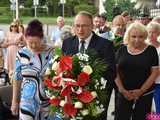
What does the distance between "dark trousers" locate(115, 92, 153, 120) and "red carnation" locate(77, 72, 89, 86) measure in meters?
1.69

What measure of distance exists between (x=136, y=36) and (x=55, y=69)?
1.54 m

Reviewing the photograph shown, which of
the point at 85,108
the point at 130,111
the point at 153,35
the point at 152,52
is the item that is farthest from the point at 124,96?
the point at 85,108

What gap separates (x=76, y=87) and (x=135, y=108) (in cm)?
173

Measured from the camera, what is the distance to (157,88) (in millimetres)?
6656

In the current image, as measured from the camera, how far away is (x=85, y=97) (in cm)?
424

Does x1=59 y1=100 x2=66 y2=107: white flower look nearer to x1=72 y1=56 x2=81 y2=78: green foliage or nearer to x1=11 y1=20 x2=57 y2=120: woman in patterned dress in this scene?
x1=72 y1=56 x2=81 y2=78: green foliage

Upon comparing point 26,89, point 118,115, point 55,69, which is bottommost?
point 118,115

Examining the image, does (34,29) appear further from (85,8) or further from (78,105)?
(85,8)

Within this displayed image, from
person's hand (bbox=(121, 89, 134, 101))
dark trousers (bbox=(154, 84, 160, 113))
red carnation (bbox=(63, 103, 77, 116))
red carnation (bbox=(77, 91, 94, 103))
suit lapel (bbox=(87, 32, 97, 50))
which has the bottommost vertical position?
dark trousers (bbox=(154, 84, 160, 113))

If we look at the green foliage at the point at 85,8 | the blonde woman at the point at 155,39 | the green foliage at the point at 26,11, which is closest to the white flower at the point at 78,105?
the blonde woman at the point at 155,39

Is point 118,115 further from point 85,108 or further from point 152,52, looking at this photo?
point 85,108

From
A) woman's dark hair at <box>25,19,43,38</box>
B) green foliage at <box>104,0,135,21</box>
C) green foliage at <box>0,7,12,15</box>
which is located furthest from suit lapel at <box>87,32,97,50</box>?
green foliage at <box>0,7,12,15</box>

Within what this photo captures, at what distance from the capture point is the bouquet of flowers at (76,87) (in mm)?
4254

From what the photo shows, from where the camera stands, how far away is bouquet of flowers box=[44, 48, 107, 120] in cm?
425
